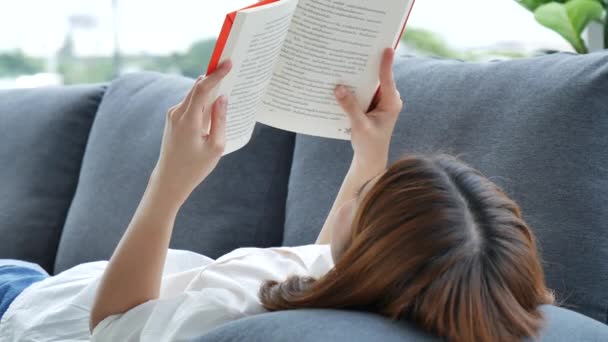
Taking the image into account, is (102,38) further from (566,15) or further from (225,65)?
(225,65)

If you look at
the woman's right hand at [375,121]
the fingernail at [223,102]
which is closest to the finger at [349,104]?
the woman's right hand at [375,121]

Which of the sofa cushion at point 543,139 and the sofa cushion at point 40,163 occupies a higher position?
the sofa cushion at point 543,139

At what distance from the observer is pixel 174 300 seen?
1021mm

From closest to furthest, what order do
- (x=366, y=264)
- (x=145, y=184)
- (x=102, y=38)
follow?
(x=366, y=264)
(x=145, y=184)
(x=102, y=38)

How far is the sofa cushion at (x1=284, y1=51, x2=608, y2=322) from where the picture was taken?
116cm

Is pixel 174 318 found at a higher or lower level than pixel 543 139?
lower

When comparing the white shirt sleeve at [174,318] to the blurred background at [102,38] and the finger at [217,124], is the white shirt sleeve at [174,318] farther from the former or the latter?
the blurred background at [102,38]

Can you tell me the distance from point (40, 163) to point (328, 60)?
1.10 m

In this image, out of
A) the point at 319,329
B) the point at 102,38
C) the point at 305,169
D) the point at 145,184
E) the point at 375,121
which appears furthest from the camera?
the point at 102,38

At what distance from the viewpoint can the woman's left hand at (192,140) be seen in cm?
105

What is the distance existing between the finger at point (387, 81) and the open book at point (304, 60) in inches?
0.4

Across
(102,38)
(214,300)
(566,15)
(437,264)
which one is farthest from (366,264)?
(102,38)

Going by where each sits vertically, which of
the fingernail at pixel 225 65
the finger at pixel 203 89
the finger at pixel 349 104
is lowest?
the finger at pixel 349 104

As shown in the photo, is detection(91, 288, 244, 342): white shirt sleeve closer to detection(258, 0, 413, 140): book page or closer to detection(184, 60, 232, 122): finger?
detection(184, 60, 232, 122): finger
